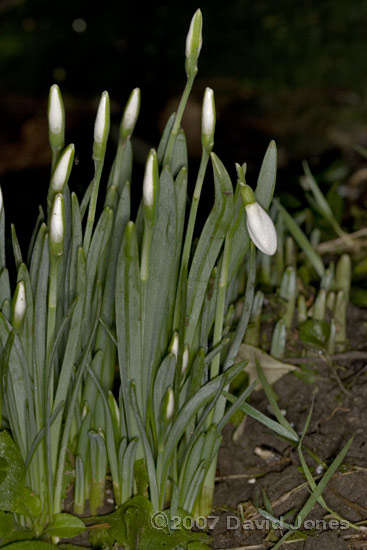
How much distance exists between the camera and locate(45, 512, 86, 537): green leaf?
155 cm

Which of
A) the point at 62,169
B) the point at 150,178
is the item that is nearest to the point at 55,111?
the point at 62,169

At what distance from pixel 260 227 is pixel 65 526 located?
2.38 feet

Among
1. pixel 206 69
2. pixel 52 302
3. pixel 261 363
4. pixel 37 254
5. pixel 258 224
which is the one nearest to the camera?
pixel 258 224

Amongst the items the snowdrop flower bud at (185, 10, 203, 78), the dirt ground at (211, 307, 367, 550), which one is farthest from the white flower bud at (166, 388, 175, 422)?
the snowdrop flower bud at (185, 10, 203, 78)

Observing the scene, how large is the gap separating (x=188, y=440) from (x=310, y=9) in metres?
3.73

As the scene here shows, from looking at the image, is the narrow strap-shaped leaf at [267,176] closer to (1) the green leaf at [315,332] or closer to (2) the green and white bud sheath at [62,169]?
(2) the green and white bud sheath at [62,169]

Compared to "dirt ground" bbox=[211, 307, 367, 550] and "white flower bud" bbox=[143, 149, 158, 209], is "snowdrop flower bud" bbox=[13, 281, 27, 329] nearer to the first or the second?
"white flower bud" bbox=[143, 149, 158, 209]

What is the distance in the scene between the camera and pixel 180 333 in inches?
57.9

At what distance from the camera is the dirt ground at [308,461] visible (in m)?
1.59

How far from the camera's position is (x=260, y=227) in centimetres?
129

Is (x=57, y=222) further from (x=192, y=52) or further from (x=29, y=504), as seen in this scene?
(x=29, y=504)

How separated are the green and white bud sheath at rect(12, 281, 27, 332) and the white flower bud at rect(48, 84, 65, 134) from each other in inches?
10.9

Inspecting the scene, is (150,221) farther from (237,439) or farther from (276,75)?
(276,75)

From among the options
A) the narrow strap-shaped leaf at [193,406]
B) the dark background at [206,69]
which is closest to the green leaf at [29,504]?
the narrow strap-shaped leaf at [193,406]
